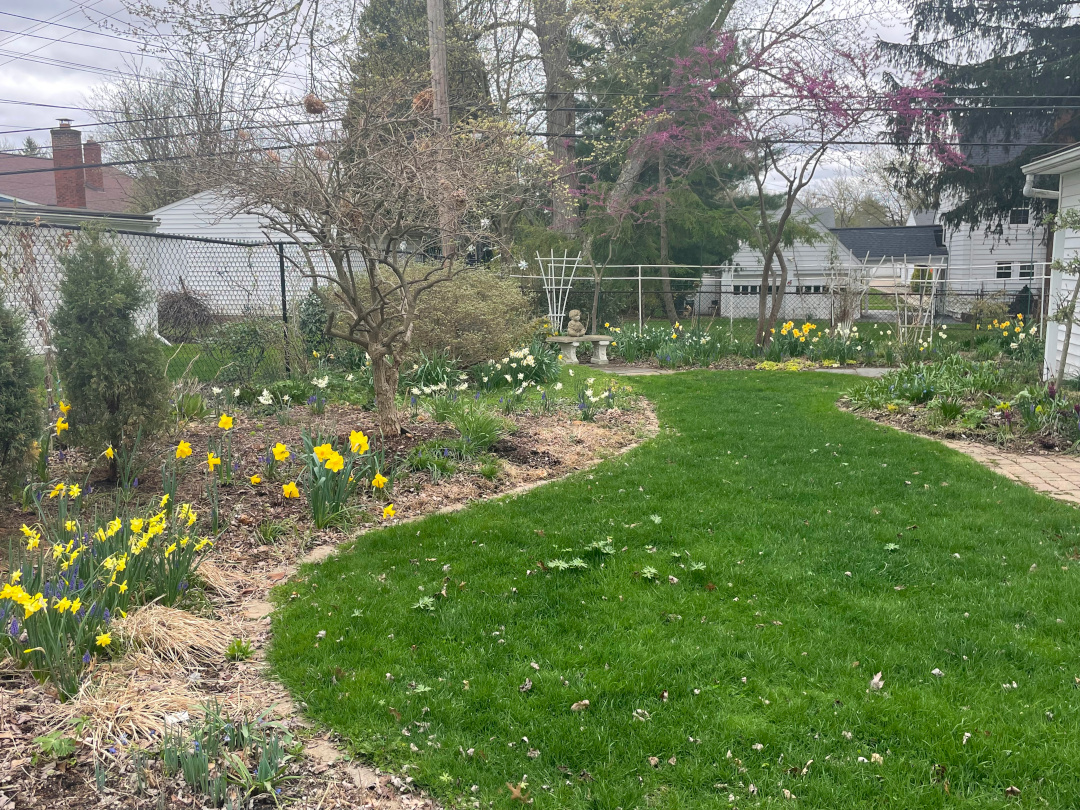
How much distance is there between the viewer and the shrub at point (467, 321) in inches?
384

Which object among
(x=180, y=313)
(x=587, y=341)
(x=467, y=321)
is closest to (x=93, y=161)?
(x=180, y=313)

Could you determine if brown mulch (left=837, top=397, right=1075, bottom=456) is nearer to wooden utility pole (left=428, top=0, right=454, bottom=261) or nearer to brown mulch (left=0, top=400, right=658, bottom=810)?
brown mulch (left=0, top=400, right=658, bottom=810)

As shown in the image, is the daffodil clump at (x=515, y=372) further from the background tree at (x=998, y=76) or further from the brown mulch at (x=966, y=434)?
the background tree at (x=998, y=76)

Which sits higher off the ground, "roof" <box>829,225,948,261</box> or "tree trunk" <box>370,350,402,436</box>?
"roof" <box>829,225,948,261</box>

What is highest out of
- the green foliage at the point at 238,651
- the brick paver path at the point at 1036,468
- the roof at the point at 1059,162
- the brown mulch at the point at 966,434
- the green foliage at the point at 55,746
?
the roof at the point at 1059,162

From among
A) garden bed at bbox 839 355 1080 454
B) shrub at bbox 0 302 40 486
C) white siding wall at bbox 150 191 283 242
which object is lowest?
garden bed at bbox 839 355 1080 454

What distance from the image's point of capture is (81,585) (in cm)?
327

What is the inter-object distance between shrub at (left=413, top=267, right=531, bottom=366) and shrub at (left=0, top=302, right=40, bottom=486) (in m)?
5.29

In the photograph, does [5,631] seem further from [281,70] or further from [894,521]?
[281,70]

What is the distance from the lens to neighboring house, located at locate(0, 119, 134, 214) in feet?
75.6

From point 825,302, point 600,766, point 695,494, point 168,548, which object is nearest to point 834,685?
point 600,766

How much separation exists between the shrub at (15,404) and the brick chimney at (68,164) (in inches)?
878

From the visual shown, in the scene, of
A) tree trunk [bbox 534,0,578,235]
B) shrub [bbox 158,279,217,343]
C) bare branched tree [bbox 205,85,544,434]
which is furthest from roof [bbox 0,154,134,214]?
bare branched tree [bbox 205,85,544,434]

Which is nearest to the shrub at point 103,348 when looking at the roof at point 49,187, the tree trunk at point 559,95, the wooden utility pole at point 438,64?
the wooden utility pole at point 438,64
